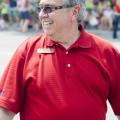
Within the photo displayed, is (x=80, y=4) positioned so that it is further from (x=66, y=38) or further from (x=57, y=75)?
(x=57, y=75)

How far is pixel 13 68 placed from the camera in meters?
3.53

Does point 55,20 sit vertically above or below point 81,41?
above

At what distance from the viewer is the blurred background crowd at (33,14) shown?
62.2 feet

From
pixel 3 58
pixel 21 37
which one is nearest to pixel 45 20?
pixel 3 58

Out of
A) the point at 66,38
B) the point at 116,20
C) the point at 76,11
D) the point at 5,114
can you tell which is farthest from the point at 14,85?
the point at 116,20

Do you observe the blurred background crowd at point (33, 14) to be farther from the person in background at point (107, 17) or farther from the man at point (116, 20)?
the man at point (116, 20)

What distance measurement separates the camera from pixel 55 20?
3.57 meters

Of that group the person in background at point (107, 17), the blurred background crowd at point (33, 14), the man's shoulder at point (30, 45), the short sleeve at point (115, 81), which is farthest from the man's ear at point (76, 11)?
the person in background at point (107, 17)

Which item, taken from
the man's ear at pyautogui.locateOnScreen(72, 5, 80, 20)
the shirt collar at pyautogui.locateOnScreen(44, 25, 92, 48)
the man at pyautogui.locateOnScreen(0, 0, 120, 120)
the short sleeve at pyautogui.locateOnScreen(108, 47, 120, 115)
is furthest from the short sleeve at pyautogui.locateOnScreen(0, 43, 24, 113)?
the short sleeve at pyautogui.locateOnScreen(108, 47, 120, 115)

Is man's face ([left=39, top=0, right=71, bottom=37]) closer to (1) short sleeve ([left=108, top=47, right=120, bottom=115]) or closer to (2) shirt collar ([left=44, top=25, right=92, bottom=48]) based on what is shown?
(2) shirt collar ([left=44, top=25, right=92, bottom=48])

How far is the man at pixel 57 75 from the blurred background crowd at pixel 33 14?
587 inches

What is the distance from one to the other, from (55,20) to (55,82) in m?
0.42

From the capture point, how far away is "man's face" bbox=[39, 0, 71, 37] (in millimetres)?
3531

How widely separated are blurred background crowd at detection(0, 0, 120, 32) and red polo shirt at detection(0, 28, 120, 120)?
49.0 ft
